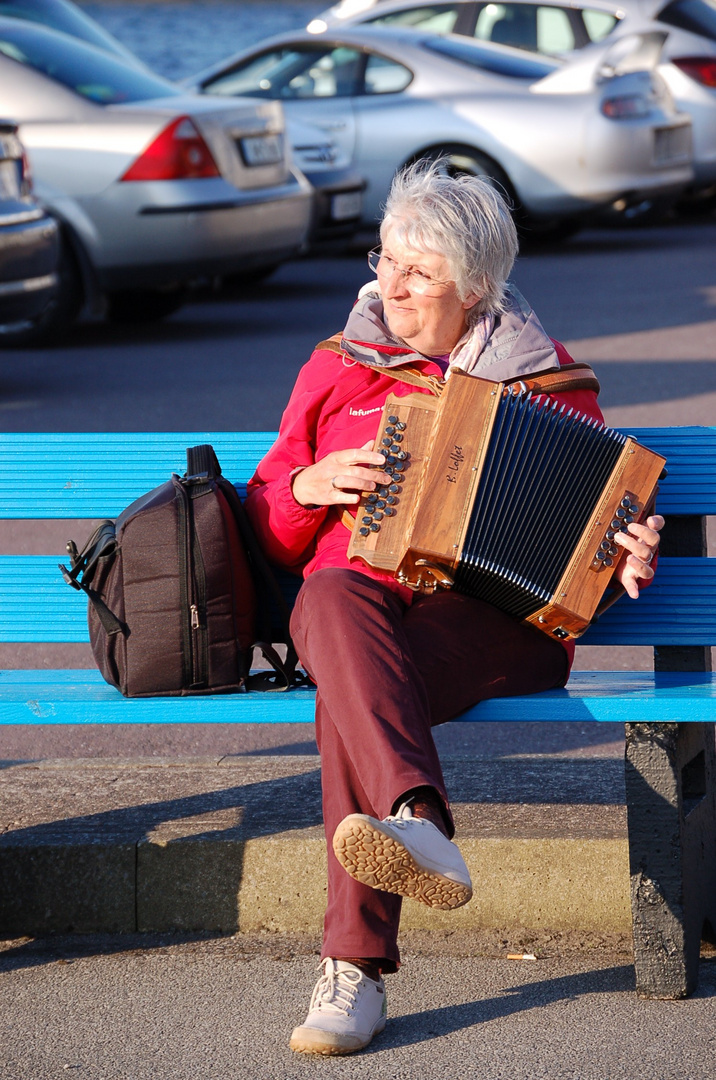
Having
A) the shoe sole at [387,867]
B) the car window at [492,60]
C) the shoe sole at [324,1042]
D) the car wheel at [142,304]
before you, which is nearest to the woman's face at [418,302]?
the shoe sole at [387,867]

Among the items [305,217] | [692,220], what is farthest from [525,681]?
[692,220]

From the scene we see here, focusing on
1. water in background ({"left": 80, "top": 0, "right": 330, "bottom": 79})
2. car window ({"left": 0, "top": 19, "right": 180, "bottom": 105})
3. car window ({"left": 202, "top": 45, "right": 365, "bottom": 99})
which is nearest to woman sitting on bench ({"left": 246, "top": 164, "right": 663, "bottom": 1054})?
car window ({"left": 0, "top": 19, "right": 180, "bottom": 105})

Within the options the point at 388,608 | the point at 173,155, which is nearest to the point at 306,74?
the point at 173,155

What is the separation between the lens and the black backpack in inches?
128

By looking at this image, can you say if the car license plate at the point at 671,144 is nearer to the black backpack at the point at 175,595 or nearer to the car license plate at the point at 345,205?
the car license plate at the point at 345,205

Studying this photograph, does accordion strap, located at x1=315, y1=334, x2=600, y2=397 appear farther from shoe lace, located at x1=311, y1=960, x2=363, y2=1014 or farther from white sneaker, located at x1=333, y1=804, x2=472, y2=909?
shoe lace, located at x1=311, y1=960, x2=363, y2=1014

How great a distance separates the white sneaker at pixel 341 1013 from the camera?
298 cm

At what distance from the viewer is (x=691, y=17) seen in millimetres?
15516

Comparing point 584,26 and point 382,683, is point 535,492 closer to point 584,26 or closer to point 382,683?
point 382,683

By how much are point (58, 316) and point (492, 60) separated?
5.06 metres

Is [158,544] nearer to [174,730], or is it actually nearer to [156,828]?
[156,828]

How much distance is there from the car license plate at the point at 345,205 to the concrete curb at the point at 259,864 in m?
8.96

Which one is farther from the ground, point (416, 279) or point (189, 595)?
point (416, 279)

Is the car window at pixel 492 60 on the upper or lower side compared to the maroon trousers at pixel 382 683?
lower
